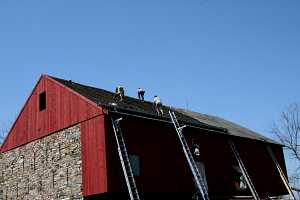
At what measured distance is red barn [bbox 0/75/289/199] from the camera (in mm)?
20266

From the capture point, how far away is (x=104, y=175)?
19484 millimetres

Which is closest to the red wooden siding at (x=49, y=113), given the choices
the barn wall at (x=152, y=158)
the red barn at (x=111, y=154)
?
the red barn at (x=111, y=154)

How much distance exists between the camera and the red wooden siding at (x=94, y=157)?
64.6ft

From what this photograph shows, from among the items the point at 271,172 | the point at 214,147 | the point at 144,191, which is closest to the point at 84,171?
the point at 144,191

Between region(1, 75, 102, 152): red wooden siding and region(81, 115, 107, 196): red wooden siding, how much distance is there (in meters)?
0.73

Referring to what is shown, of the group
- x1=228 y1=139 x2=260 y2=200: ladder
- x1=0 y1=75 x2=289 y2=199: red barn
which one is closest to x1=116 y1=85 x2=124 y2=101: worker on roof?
x1=0 y1=75 x2=289 y2=199: red barn

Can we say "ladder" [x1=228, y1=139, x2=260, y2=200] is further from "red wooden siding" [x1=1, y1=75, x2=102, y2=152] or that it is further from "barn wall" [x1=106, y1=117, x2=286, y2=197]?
"red wooden siding" [x1=1, y1=75, x2=102, y2=152]

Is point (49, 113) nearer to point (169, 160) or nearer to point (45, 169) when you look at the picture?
point (45, 169)

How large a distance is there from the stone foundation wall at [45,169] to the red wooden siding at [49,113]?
520mm

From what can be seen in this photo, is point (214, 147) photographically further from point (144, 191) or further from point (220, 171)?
point (144, 191)

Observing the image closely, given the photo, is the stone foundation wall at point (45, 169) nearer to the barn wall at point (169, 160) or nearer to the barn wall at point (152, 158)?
the barn wall at point (152, 158)

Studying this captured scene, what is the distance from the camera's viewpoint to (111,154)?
1995cm

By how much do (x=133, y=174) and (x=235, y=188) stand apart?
9.36 metres

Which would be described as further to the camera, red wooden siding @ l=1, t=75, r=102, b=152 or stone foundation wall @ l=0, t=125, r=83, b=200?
red wooden siding @ l=1, t=75, r=102, b=152
